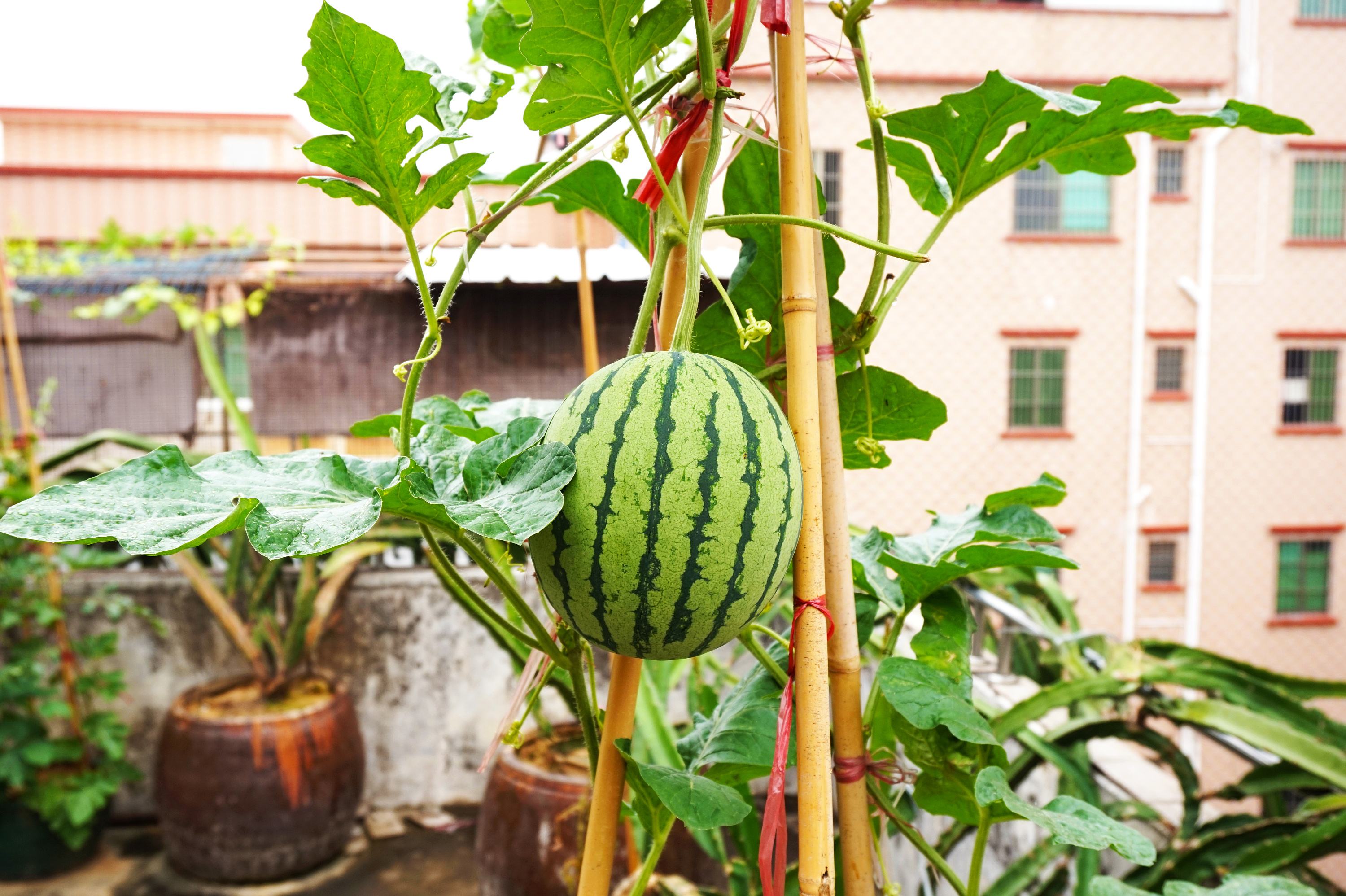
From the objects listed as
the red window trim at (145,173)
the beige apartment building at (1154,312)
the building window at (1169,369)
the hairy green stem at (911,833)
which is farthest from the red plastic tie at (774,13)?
the building window at (1169,369)

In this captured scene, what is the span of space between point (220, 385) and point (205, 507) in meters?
2.61

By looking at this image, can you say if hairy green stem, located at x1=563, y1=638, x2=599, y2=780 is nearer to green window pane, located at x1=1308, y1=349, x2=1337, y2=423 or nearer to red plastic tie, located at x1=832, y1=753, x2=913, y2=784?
red plastic tie, located at x1=832, y1=753, x2=913, y2=784

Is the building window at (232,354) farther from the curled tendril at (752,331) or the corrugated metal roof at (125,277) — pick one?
the curled tendril at (752,331)

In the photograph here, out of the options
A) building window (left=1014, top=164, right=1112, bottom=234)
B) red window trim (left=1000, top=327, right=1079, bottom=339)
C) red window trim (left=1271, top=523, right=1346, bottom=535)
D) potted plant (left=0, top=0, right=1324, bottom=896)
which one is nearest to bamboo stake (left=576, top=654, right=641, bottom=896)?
potted plant (left=0, top=0, right=1324, bottom=896)

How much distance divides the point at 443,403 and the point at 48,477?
9.42ft

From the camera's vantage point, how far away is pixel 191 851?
7.87 ft

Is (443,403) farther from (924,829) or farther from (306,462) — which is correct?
(924,829)

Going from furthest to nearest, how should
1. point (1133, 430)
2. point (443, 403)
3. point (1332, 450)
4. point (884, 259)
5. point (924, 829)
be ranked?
point (1332, 450) < point (1133, 430) < point (924, 829) < point (443, 403) < point (884, 259)

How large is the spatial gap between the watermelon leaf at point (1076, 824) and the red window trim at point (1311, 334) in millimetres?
7796

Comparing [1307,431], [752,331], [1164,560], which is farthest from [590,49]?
[1307,431]

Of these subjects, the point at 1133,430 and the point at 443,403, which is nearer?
the point at 443,403

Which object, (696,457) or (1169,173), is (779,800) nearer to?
(696,457)

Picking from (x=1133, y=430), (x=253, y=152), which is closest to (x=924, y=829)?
(x=1133, y=430)

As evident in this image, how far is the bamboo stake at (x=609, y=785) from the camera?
53 cm
